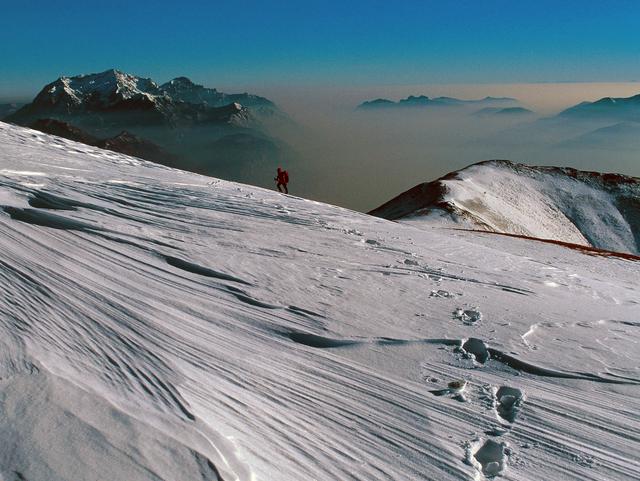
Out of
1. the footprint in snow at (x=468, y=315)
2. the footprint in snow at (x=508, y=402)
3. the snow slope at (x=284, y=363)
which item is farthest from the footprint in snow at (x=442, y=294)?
the footprint in snow at (x=508, y=402)

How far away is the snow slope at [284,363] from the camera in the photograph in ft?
11.2

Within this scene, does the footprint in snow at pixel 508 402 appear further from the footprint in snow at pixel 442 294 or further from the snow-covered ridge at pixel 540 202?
the snow-covered ridge at pixel 540 202

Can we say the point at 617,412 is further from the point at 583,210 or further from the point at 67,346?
the point at 583,210

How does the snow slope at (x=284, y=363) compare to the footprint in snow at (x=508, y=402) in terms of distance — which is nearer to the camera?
the snow slope at (x=284, y=363)

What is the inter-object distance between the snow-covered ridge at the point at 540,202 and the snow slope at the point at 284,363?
4093cm

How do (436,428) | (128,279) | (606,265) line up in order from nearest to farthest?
(436,428) → (128,279) → (606,265)

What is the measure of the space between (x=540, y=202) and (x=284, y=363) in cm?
7227

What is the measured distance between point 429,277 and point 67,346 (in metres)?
5.63

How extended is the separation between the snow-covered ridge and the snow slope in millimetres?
40925

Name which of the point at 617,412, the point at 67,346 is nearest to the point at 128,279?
the point at 67,346

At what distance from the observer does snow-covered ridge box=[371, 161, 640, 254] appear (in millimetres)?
54406

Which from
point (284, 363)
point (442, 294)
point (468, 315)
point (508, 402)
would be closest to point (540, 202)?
point (442, 294)

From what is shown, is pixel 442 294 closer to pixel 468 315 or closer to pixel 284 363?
pixel 468 315

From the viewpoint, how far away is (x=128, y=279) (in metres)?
6.23
